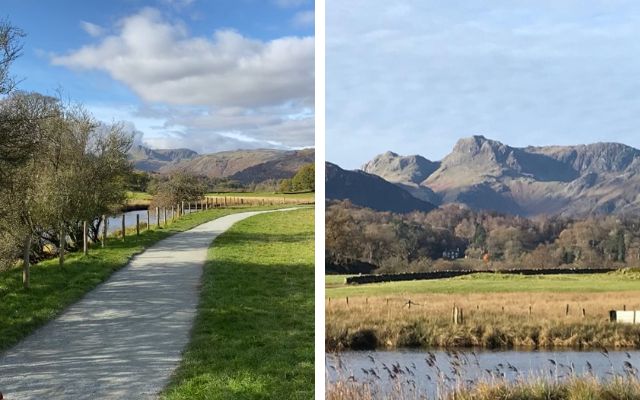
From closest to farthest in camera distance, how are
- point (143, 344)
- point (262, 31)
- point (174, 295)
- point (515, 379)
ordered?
point (515, 379), point (143, 344), point (174, 295), point (262, 31)

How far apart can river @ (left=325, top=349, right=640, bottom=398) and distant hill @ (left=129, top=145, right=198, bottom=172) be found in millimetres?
6893

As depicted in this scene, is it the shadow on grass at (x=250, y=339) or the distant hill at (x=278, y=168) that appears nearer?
the shadow on grass at (x=250, y=339)

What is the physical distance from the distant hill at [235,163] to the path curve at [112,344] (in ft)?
18.2

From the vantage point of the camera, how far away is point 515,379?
3.38 meters

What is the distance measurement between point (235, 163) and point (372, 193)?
11.3m

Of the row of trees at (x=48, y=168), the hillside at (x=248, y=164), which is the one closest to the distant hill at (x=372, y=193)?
the row of trees at (x=48, y=168)

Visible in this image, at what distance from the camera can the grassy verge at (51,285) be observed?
4.69m

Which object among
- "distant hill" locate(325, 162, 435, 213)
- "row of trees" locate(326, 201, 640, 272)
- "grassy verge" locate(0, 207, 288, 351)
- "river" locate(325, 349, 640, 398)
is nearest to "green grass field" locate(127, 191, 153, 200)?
"grassy verge" locate(0, 207, 288, 351)

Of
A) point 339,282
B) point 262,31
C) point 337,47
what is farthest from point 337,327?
point 262,31

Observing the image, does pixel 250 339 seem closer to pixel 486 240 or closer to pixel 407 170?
pixel 407 170

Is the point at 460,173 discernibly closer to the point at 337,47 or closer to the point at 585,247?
the point at 585,247

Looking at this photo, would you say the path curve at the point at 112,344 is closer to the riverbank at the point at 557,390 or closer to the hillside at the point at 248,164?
the riverbank at the point at 557,390

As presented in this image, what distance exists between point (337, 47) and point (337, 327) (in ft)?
5.63

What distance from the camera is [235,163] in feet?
49.1
